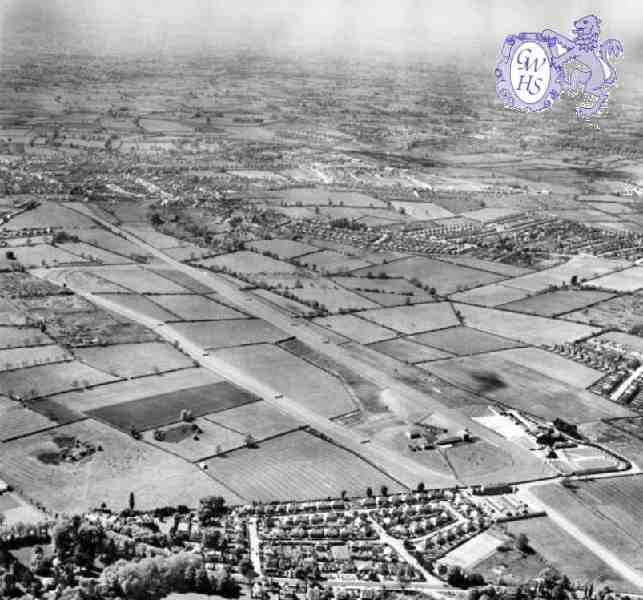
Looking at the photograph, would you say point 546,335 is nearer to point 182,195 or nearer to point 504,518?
point 504,518

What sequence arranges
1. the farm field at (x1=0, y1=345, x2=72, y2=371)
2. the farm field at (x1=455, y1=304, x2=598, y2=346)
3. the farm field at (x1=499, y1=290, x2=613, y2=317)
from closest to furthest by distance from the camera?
1. the farm field at (x1=0, y1=345, x2=72, y2=371)
2. the farm field at (x1=455, y1=304, x2=598, y2=346)
3. the farm field at (x1=499, y1=290, x2=613, y2=317)

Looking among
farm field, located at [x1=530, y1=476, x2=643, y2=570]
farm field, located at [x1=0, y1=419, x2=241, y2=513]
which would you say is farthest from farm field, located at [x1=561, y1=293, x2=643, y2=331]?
farm field, located at [x1=0, y1=419, x2=241, y2=513]

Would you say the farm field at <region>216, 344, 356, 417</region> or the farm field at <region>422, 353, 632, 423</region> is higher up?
the farm field at <region>422, 353, 632, 423</region>

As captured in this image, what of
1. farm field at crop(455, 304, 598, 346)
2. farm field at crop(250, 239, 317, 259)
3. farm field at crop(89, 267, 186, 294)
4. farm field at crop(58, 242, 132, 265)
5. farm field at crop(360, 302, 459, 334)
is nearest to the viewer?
farm field at crop(455, 304, 598, 346)

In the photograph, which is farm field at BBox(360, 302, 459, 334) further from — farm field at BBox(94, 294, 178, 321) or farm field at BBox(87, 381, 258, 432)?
farm field at BBox(87, 381, 258, 432)

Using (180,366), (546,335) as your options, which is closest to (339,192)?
(546,335)

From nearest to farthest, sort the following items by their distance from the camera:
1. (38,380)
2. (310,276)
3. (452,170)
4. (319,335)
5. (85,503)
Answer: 1. (85,503)
2. (38,380)
3. (319,335)
4. (310,276)
5. (452,170)
